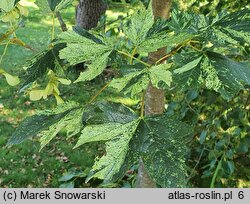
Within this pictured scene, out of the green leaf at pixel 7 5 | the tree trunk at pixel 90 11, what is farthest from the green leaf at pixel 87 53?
the tree trunk at pixel 90 11

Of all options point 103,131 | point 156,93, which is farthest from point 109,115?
point 156,93

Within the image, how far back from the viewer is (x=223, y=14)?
0.75 meters

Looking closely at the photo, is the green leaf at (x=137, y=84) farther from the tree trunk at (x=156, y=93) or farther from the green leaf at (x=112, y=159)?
the tree trunk at (x=156, y=93)

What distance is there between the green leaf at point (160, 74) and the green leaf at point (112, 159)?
0.11 metres

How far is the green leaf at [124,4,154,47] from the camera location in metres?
0.74

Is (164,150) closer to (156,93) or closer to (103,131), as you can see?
(103,131)

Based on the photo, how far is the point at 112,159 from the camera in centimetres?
65

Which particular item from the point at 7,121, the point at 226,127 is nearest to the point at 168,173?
the point at 226,127

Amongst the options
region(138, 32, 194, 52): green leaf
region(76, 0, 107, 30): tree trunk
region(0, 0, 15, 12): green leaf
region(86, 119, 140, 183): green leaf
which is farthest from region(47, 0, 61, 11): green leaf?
region(76, 0, 107, 30): tree trunk

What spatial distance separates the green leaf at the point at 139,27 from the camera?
74 centimetres

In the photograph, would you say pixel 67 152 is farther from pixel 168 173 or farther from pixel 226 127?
pixel 168 173

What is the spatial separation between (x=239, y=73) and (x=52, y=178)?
9.60ft

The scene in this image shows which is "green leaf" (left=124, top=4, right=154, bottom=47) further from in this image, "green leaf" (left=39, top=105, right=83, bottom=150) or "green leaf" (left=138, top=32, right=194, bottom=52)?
"green leaf" (left=39, top=105, right=83, bottom=150)

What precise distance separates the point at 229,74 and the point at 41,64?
0.43 metres
